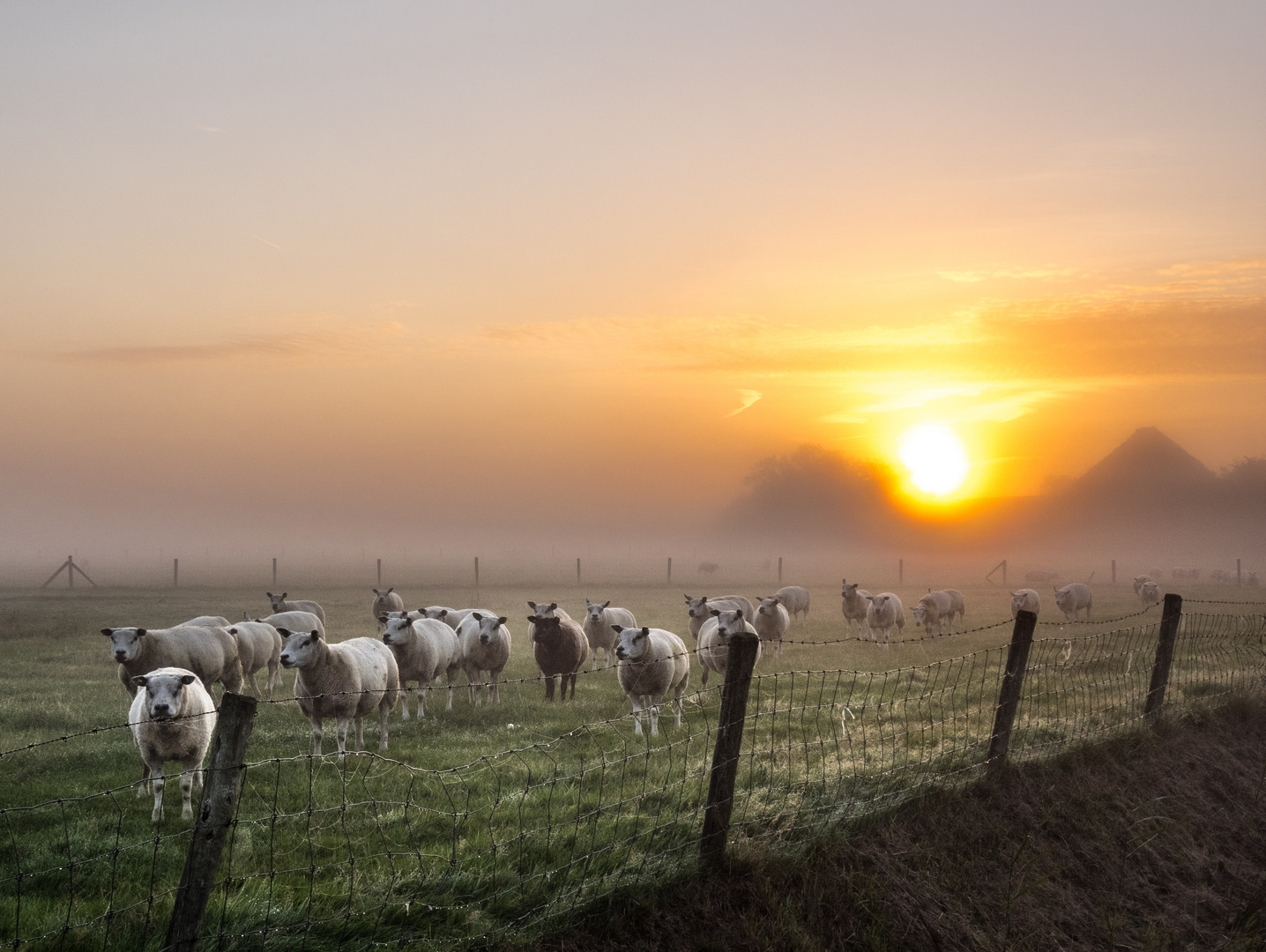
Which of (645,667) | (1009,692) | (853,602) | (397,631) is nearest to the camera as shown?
(1009,692)

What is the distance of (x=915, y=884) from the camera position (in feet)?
23.8

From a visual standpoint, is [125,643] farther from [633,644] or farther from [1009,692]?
[1009,692]

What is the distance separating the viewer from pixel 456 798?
963 cm

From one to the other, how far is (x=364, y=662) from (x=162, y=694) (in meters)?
4.07

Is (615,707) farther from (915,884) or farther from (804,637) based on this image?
(804,637)

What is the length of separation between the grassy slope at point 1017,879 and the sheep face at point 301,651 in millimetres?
7460

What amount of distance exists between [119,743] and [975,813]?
11.0 m

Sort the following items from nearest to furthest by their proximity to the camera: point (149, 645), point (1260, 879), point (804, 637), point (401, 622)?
point (1260, 879) → point (149, 645) → point (401, 622) → point (804, 637)

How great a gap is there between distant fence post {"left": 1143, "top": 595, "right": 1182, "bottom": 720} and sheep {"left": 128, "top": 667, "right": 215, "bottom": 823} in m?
11.4

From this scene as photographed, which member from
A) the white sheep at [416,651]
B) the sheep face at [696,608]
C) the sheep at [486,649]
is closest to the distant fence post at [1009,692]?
the white sheep at [416,651]

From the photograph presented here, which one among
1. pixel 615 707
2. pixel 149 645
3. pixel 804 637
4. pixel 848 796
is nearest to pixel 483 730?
pixel 615 707

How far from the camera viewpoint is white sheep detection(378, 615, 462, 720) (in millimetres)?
16312

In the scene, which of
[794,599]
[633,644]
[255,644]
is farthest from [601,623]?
[794,599]

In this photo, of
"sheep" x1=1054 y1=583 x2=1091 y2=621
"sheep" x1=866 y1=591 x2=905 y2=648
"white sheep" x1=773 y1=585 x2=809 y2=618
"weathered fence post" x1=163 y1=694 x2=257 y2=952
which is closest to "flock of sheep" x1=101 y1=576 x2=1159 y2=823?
"weathered fence post" x1=163 y1=694 x2=257 y2=952
